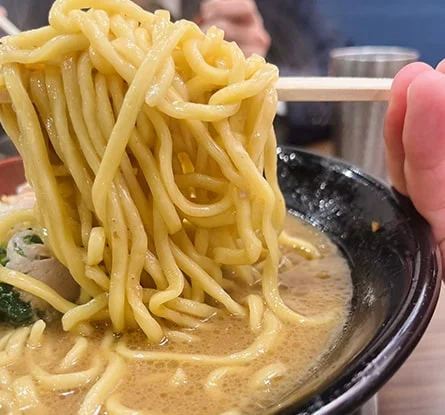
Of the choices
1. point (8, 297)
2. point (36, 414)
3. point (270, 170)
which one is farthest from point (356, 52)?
point (36, 414)

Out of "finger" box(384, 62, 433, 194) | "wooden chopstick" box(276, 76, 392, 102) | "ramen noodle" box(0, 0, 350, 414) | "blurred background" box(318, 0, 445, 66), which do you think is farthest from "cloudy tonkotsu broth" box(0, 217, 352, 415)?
"blurred background" box(318, 0, 445, 66)

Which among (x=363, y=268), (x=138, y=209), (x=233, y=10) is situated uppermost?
(x=233, y=10)

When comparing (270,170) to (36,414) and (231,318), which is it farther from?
(36,414)

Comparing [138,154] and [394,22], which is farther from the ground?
[138,154]

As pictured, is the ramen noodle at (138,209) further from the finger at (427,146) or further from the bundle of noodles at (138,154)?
the finger at (427,146)

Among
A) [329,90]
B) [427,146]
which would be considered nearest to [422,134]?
[427,146]

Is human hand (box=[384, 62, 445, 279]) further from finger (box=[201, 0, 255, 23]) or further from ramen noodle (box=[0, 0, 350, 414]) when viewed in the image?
finger (box=[201, 0, 255, 23])

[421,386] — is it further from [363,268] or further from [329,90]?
[329,90]
